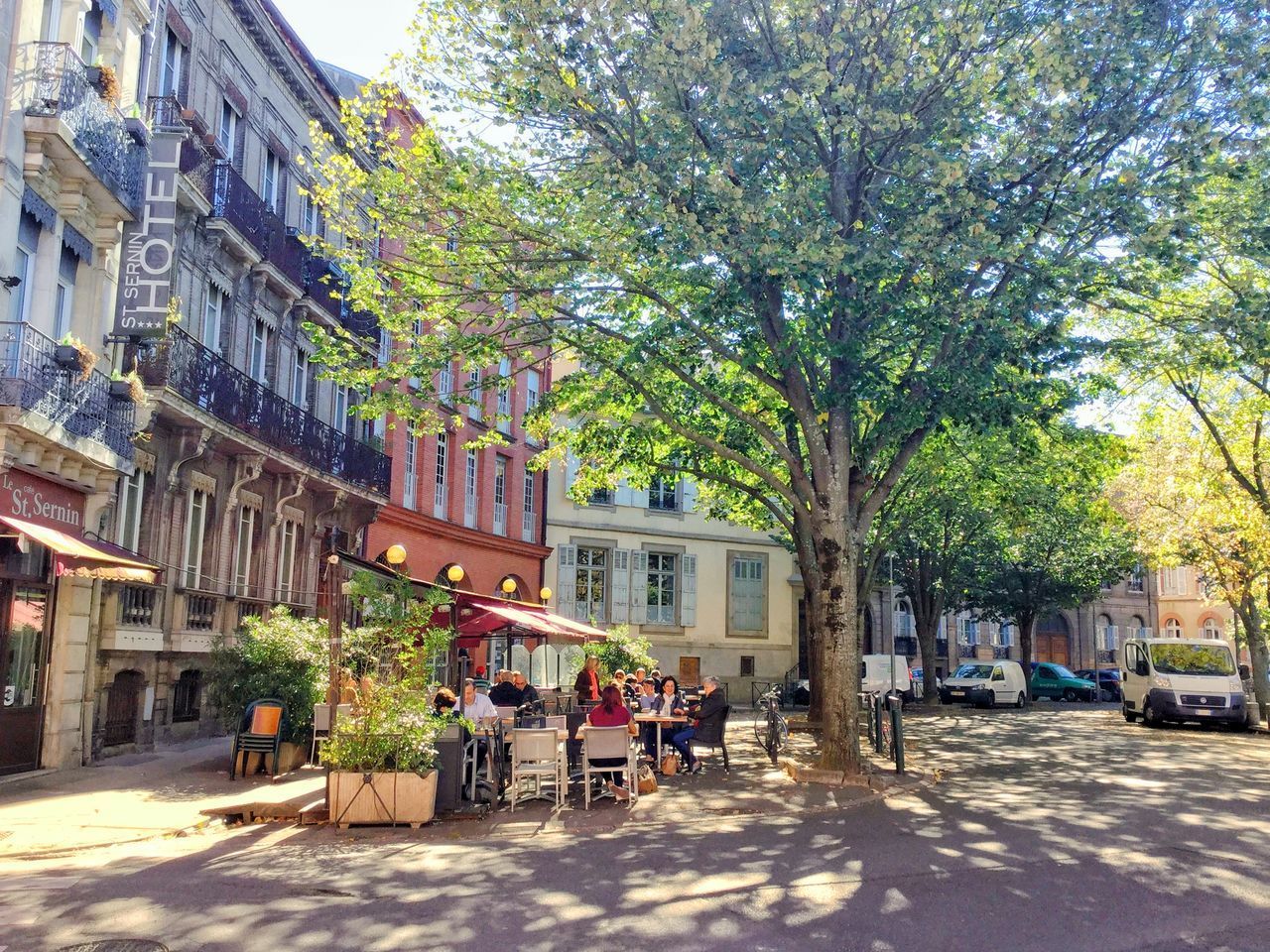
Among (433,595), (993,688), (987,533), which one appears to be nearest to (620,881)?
(433,595)

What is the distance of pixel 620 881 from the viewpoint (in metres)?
7.88

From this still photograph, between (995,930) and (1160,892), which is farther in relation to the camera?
(1160,892)

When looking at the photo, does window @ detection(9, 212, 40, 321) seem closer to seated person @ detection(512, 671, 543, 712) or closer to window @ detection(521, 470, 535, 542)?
seated person @ detection(512, 671, 543, 712)

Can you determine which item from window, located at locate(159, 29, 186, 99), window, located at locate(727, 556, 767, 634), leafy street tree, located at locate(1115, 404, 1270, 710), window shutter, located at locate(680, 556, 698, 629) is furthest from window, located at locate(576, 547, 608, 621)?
window, located at locate(159, 29, 186, 99)

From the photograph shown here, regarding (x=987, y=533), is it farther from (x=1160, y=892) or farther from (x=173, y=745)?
(x=1160, y=892)

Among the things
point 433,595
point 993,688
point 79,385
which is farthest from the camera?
point 993,688

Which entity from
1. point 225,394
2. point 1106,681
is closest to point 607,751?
point 225,394

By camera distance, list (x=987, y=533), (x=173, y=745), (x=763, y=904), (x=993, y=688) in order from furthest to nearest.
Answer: (x=993, y=688)
(x=987, y=533)
(x=173, y=745)
(x=763, y=904)

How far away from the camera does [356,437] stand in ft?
82.2

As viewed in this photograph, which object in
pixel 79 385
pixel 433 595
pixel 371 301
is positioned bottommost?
pixel 433 595

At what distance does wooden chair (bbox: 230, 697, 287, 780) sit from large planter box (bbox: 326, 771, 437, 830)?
3.62m

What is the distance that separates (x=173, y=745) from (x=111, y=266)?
7287mm

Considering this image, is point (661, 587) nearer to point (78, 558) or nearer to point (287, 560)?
point (287, 560)

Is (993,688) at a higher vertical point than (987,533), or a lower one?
lower
